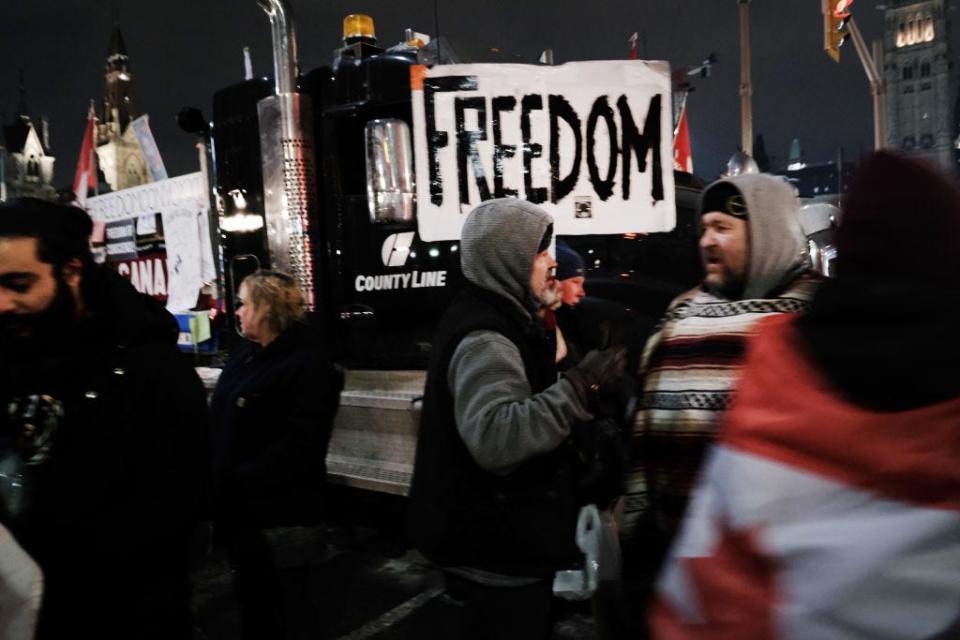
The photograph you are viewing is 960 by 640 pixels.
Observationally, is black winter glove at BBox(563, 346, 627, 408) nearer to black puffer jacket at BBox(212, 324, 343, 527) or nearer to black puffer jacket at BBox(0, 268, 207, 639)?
black puffer jacket at BBox(0, 268, 207, 639)

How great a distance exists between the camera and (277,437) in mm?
2799

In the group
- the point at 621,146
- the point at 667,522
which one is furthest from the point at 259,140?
the point at 667,522

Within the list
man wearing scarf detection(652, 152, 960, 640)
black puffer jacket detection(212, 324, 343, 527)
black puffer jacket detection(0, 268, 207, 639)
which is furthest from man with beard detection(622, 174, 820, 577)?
black puffer jacket detection(212, 324, 343, 527)

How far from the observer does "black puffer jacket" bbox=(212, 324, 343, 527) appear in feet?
9.00

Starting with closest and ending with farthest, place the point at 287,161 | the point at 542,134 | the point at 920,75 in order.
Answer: the point at 542,134
the point at 287,161
the point at 920,75

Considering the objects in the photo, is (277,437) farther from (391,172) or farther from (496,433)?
(391,172)

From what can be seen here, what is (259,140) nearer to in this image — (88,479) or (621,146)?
(621,146)

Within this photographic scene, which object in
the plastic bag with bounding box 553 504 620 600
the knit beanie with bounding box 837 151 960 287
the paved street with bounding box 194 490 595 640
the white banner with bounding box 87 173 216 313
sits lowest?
the paved street with bounding box 194 490 595 640

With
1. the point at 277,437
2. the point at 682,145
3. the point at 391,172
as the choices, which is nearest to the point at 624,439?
the point at 277,437

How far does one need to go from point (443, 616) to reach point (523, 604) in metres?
2.10

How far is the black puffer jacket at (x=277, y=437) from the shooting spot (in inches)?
108

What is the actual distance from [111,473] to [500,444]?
36.6 inches

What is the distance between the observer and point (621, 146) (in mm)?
4199

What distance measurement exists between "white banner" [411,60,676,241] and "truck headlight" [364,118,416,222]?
78 mm
